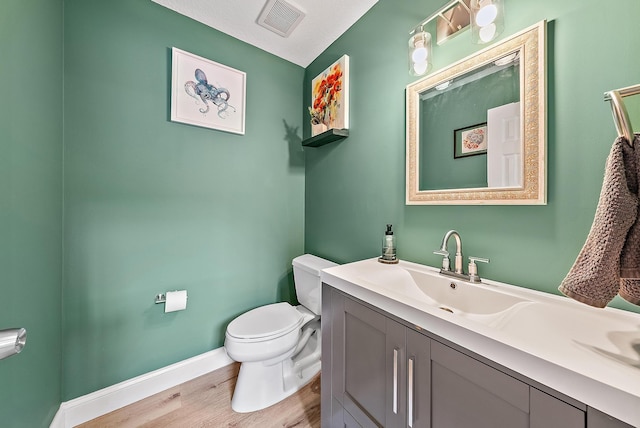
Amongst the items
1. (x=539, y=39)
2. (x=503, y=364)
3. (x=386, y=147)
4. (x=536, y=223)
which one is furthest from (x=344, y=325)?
(x=539, y=39)

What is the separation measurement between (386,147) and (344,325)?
3.28 ft

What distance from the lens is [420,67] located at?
114cm

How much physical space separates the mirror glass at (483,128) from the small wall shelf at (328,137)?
1.60 ft

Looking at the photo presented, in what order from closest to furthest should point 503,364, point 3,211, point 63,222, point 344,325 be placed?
point 503,364, point 3,211, point 344,325, point 63,222

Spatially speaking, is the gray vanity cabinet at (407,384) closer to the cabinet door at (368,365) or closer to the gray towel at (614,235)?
the cabinet door at (368,365)

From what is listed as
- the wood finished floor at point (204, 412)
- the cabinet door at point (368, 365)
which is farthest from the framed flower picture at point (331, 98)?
the wood finished floor at point (204, 412)

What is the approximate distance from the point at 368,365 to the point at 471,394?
1.17 feet

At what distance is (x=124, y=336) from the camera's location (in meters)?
1.37

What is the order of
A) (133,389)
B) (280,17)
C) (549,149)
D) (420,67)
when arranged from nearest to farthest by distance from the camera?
(549,149) → (420,67) → (133,389) → (280,17)

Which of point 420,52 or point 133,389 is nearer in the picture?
point 420,52

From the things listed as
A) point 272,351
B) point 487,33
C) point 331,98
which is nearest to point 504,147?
point 487,33

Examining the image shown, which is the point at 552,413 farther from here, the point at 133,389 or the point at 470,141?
the point at 133,389

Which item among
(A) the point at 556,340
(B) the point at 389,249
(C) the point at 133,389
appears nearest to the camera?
(A) the point at 556,340

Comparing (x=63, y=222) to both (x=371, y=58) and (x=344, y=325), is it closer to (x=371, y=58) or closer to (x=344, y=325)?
→ (x=344, y=325)
